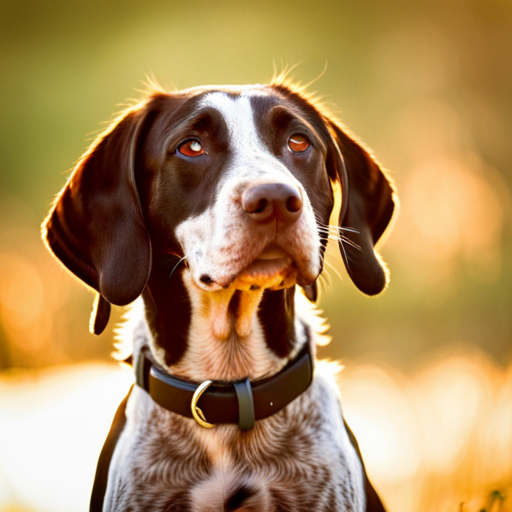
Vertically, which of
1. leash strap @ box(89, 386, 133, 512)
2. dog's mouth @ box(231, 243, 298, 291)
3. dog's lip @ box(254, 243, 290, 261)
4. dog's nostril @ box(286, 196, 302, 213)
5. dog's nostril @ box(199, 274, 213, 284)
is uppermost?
dog's nostril @ box(286, 196, 302, 213)

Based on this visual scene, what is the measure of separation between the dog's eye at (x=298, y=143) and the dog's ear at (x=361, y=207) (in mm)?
201

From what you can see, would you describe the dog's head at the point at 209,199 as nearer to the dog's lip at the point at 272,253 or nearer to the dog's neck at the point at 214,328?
the dog's lip at the point at 272,253

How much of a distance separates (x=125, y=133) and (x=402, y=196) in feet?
4.29

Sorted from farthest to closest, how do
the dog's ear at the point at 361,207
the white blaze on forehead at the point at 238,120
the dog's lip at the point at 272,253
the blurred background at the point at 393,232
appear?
the blurred background at the point at 393,232 → the dog's ear at the point at 361,207 → the white blaze on forehead at the point at 238,120 → the dog's lip at the point at 272,253

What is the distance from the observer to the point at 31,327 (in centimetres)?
263

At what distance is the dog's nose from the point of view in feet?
5.46

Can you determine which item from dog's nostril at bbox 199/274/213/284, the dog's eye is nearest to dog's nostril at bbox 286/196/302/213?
dog's nostril at bbox 199/274/213/284

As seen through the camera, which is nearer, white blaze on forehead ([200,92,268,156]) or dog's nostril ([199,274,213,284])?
dog's nostril ([199,274,213,284])

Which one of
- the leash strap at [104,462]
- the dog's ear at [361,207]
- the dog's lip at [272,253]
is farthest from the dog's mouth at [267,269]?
the leash strap at [104,462]

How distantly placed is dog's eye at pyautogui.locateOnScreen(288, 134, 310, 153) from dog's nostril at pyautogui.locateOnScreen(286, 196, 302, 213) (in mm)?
500

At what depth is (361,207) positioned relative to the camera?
236 centimetres

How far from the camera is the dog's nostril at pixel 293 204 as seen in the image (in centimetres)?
168

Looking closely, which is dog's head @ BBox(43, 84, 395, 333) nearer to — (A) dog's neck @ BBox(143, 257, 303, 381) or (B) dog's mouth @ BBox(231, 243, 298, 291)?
(B) dog's mouth @ BBox(231, 243, 298, 291)

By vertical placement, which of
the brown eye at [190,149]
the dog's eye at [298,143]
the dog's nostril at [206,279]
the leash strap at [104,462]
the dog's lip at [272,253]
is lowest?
the leash strap at [104,462]
